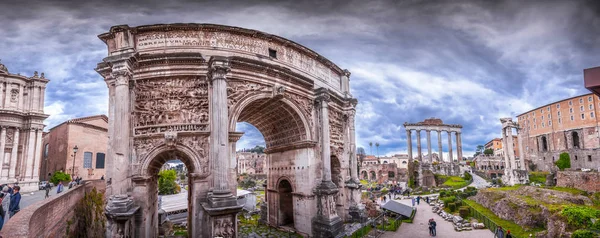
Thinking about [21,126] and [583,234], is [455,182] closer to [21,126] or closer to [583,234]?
[583,234]

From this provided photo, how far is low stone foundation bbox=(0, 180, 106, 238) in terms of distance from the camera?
19.2ft

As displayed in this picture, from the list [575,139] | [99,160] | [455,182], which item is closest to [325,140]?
[99,160]

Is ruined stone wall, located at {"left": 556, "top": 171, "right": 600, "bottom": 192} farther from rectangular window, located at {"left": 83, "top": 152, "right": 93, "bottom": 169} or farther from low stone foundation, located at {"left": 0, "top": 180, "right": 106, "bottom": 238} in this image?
rectangular window, located at {"left": 83, "top": 152, "right": 93, "bottom": 169}

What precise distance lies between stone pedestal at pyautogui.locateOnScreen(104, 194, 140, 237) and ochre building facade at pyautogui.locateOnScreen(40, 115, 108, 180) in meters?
22.8

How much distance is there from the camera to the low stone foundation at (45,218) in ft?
19.2

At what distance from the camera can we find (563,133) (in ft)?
180

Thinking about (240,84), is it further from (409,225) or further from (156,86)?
(409,225)

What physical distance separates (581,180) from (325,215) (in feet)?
94.5

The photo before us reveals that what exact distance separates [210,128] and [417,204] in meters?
25.6

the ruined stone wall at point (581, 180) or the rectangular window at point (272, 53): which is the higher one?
the rectangular window at point (272, 53)

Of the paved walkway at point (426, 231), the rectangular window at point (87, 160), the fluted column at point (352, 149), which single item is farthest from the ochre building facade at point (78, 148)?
the paved walkway at point (426, 231)

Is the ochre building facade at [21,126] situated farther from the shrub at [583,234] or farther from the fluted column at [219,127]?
the shrub at [583,234]

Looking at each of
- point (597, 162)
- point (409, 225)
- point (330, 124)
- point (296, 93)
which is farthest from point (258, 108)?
point (597, 162)

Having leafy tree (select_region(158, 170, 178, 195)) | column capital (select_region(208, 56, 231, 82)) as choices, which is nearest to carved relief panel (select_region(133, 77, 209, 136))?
column capital (select_region(208, 56, 231, 82))
